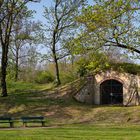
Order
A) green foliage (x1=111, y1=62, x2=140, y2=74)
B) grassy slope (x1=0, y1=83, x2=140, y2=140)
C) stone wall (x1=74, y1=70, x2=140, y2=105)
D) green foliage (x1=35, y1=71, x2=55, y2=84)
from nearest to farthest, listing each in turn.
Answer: grassy slope (x1=0, y1=83, x2=140, y2=140), stone wall (x1=74, y1=70, x2=140, y2=105), green foliage (x1=111, y1=62, x2=140, y2=74), green foliage (x1=35, y1=71, x2=55, y2=84)

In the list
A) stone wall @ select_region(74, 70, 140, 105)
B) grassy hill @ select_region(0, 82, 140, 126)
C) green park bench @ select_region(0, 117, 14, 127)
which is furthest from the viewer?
stone wall @ select_region(74, 70, 140, 105)

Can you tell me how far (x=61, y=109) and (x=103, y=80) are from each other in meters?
5.78

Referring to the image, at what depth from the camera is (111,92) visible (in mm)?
39781

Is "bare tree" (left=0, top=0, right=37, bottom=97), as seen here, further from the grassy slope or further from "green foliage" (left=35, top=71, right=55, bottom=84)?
"green foliage" (left=35, top=71, right=55, bottom=84)

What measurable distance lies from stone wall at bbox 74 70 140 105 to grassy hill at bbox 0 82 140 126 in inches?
60.0

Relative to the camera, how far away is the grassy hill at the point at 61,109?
3200 centimetres

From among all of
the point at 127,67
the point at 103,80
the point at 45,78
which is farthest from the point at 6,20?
the point at 45,78

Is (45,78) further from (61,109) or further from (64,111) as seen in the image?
(64,111)

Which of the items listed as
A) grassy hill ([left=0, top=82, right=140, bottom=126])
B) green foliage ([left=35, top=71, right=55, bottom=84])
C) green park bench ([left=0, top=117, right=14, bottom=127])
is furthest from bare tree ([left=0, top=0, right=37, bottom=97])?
green foliage ([left=35, top=71, right=55, bottom=84])

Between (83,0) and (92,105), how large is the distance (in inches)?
583

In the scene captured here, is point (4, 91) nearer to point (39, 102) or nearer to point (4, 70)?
point (4, 70)

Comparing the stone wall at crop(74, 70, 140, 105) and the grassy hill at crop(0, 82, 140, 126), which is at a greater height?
the stone wall at crop(74, 70, 140, 105)

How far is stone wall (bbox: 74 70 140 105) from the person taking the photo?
37562 millimetres

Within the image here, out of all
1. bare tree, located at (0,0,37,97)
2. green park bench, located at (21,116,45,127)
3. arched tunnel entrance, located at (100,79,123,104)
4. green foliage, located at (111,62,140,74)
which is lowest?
green park bench, located at (21,116,45,127)
